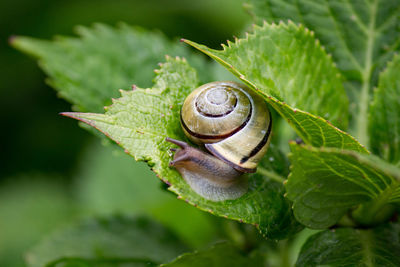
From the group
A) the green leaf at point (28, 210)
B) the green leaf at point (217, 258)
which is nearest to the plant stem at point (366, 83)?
the green leaf at point (217, 258)

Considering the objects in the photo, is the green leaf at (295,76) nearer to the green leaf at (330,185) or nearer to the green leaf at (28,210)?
the green leaf at (330,185)

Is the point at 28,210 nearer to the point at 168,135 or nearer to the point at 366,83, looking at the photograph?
the point at 168,135

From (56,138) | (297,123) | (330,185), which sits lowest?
(330,185)

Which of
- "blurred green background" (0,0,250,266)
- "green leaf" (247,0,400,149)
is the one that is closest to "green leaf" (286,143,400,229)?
"green leaf" (247,0,400,149)

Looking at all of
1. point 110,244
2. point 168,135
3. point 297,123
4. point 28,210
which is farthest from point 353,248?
point 28,210

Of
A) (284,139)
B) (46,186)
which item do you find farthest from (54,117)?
(284,139)

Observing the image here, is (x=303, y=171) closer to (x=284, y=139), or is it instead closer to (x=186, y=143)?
(x=186, y=143)
